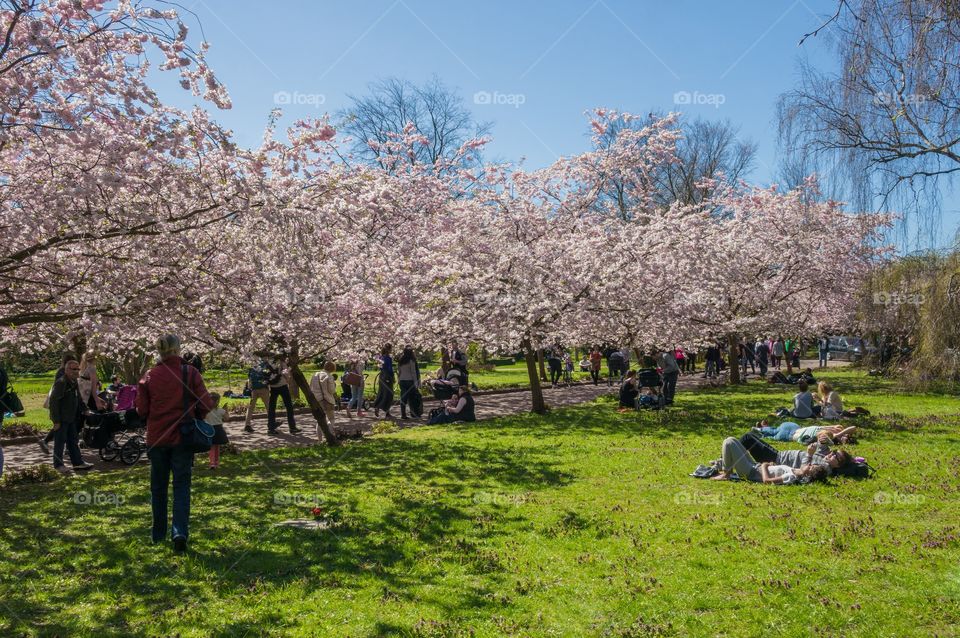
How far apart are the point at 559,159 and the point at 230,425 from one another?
37.5 feet

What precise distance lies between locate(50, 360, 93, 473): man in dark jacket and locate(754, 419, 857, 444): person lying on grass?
11.1 m

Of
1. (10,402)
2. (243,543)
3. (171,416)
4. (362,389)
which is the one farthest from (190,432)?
(362,389)

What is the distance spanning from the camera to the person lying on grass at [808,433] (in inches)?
447

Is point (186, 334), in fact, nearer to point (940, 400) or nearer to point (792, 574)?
point (792, 574)

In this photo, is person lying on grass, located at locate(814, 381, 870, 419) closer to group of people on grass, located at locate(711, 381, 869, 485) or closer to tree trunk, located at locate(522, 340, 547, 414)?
group of people on grass, located at locate(711, 381, 869, 485)

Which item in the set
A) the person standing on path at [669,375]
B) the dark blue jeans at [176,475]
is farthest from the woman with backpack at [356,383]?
the dark blue jeans at [176,475]

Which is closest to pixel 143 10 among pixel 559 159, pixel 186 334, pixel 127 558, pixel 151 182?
pixel 151 182

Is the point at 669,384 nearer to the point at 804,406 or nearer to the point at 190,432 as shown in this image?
the point at 804,406

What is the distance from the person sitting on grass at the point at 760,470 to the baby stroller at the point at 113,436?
9462 mm

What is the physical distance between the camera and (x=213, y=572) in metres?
5.66

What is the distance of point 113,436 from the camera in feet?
38.4

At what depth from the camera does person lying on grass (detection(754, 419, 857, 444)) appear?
11.4 m

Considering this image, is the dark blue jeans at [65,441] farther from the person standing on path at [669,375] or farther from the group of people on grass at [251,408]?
the person standing on path at [669,375]

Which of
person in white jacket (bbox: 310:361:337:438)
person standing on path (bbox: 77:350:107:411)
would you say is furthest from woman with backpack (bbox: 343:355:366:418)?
person standing on path (bbox: 77:350:107:411)
